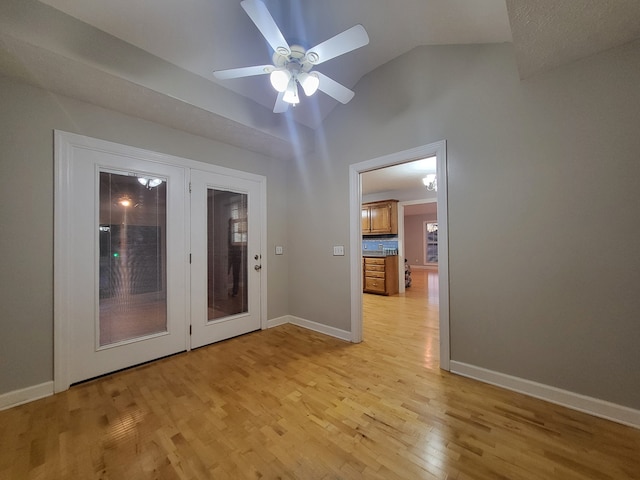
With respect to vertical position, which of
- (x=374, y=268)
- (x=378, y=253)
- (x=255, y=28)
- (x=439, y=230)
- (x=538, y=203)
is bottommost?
(x=374, y=268)

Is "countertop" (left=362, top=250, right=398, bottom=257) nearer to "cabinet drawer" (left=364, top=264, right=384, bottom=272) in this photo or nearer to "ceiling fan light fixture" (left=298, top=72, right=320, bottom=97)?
"cabinet drawer" (left=364, top=264, right=384, bottom=272)

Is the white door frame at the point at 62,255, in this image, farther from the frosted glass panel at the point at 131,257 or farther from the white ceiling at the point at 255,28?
the white ceiling at the point at 255,28

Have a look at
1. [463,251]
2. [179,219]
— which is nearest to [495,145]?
[463,251]

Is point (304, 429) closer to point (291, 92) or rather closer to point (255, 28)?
point (291, 92)

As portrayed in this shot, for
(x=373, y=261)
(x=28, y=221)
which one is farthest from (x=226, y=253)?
(x=373, y=261)

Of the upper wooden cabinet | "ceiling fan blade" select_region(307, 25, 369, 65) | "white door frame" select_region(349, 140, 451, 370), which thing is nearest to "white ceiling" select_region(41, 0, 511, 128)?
"ceiling fan blade" select_region(307, 25, 369, 65)

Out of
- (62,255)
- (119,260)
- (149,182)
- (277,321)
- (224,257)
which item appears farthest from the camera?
(277,321)

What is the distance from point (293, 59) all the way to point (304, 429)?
259 centimetres

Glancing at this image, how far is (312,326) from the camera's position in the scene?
11.4 feet

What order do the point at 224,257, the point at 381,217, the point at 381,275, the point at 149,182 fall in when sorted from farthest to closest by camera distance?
the point at 381,217 → the point at 381,275 → the point at 224,257 → the point at 149,182

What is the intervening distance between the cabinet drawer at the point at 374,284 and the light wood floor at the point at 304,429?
321 cm

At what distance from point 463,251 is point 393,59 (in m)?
2.16

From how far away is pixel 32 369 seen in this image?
1948mm

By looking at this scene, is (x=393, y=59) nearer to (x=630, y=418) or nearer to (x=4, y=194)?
(x=630, y=418)
